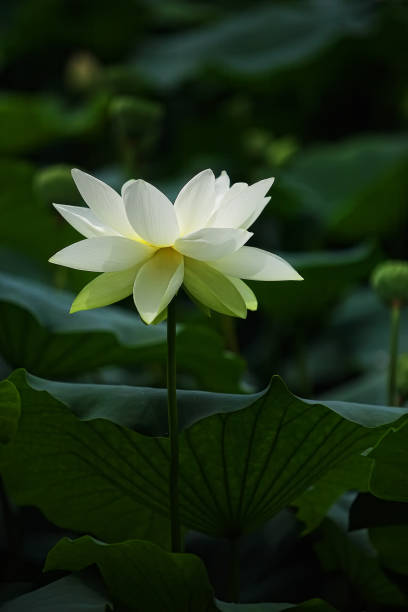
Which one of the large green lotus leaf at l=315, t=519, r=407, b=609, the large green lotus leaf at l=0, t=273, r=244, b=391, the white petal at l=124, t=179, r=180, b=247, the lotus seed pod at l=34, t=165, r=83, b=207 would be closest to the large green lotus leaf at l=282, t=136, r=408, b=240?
the lotus seed pod at l=34, t=165, r=83, b=207

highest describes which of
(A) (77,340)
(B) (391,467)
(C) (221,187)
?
(C) (221,187)

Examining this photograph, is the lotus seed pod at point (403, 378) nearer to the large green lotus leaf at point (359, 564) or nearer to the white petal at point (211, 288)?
the large green lotus leaf at point (359, 564)

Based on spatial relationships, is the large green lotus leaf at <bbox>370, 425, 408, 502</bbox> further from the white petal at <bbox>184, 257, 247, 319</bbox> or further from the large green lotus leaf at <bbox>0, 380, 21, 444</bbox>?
the large green lotus leaf at <bbox>0, 380, 21, 444</bbox>

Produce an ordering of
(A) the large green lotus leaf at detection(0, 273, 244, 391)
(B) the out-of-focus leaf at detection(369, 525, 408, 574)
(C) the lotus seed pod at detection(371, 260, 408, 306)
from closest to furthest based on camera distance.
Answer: (B) the out-of-focus leaf at detection(369, 525, 408, 574) → (A) the large green lotus leaf at detection(0, 273, 244, 391) → (C) the lotus seed pod at detection(371, 260, 408, 306)

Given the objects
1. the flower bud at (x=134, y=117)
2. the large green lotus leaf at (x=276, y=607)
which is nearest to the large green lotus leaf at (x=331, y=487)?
the large green lotus leaf at (x=276, y=607)

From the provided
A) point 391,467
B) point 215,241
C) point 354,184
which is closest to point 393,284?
point 391,467

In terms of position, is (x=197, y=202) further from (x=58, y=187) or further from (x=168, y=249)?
(x=58, y=187)
